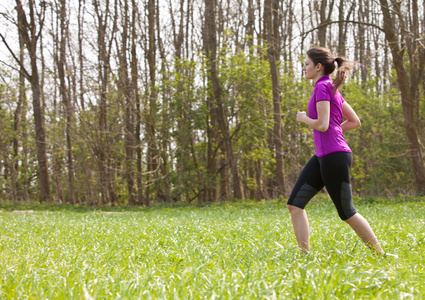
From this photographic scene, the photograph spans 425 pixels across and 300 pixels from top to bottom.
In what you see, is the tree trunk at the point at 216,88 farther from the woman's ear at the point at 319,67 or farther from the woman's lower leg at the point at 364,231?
the woman's lower leg at the point at 364,231

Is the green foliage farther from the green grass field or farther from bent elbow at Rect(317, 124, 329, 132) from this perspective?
bent elbow at Rect(317, 124, 329, 132)

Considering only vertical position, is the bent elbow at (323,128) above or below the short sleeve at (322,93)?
below

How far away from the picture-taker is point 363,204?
15.1 metres

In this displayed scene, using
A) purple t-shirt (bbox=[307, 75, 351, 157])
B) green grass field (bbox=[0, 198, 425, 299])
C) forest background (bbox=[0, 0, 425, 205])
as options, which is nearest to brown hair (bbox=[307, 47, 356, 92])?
purple t-shirt (bbox=[307, 75, 351, 157])

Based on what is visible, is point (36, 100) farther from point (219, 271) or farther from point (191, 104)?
point (219, 271)

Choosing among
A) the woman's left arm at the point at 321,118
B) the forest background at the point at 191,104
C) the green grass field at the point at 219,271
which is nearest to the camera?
the green grass field at the point at 219,271

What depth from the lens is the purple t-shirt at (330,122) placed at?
3.98 m

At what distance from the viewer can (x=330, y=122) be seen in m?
4.07

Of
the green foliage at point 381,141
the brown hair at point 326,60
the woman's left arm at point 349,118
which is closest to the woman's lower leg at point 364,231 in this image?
the woman's left arm at point 349,118

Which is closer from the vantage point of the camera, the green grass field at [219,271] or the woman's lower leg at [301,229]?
the green grass field at [219,271]

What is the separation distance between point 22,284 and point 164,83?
18.7m

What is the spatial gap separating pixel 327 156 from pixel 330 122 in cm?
33

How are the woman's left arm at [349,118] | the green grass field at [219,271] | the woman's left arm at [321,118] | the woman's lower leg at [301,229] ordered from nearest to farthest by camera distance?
the green grass field at [219,271], the woman's left arm at [321,118], the woman's lower leg at [301,229], the woman's left arm at [349,118]

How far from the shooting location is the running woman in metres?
3.95
